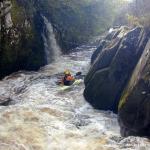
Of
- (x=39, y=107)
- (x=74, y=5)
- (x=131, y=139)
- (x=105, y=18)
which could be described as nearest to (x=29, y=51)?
(x=39, y=107)

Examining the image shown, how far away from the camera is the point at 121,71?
513 inches

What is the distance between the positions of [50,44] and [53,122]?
11.1 metres

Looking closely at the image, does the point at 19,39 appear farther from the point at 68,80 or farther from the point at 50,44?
the point at 68,80

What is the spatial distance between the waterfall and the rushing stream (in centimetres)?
436

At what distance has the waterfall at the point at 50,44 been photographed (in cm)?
2168

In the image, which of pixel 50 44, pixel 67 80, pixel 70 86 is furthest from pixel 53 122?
pixel 50 44

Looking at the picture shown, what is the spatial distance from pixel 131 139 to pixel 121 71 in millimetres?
3705

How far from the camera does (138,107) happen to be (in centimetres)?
1023

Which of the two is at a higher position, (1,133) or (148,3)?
(148,3)

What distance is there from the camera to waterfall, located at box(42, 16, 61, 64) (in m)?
21.7

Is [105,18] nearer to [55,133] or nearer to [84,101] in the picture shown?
[84,101]

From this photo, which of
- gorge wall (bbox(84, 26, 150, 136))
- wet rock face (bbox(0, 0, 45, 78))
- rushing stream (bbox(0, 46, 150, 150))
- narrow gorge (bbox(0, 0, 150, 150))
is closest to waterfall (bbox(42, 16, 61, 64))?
narrow gorge (bbox(0, 0, 150, 150))

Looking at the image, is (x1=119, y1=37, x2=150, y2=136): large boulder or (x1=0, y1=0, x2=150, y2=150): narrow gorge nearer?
(x1=119, y1=37, x2=150, y2=136): large boulder

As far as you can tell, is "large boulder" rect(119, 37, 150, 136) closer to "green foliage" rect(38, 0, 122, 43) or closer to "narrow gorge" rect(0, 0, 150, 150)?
"narrow gorge" rect(0, 0, 150, 150)
